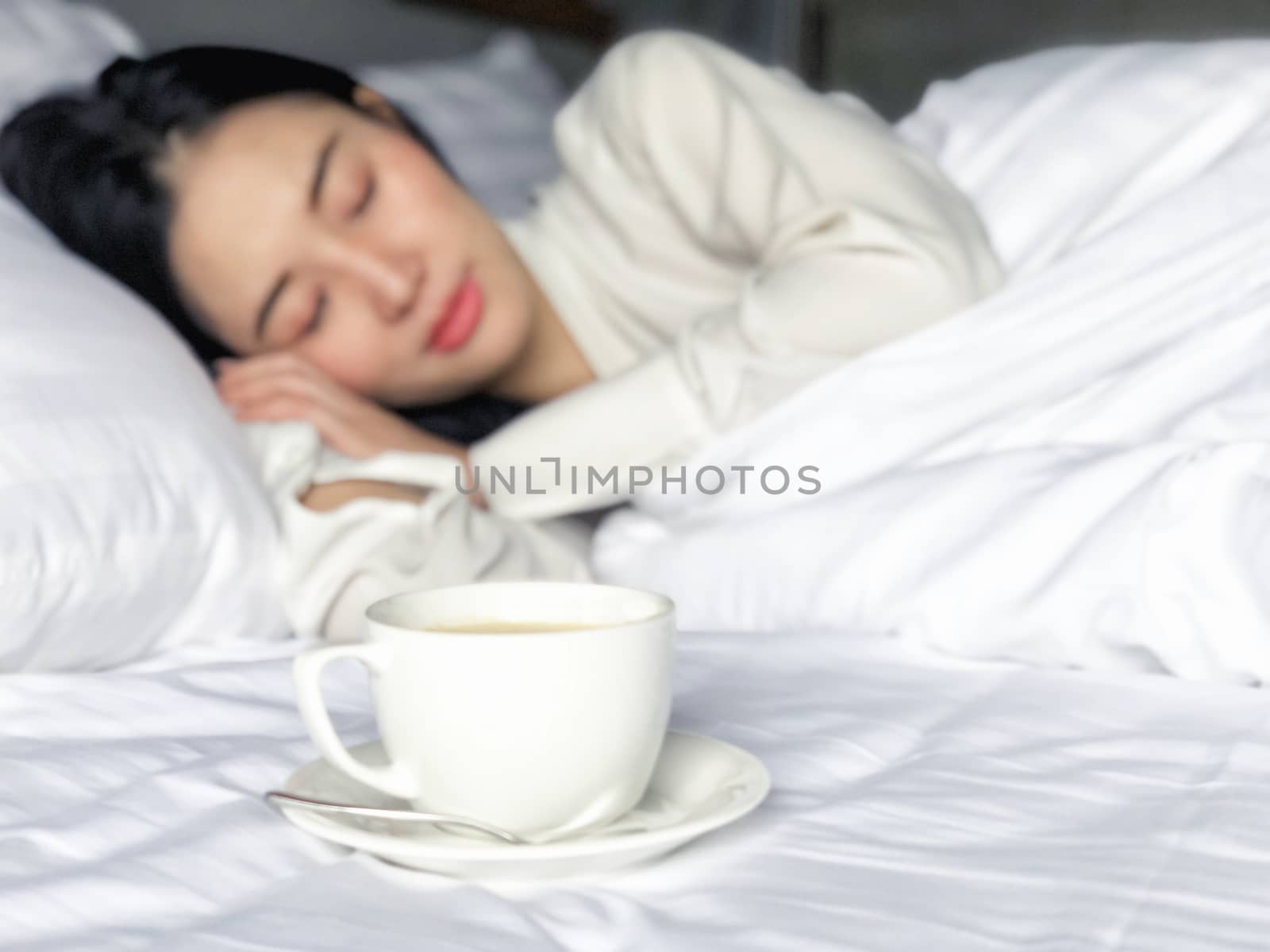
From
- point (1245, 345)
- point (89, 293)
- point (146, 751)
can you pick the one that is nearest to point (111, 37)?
point (89, 293)

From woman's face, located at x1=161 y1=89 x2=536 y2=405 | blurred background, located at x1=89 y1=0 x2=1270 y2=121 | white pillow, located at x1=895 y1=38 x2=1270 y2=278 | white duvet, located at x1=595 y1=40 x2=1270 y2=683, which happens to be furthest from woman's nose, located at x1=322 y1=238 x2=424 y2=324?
blurred background, located at x1=89 y1=0 x2=1270 y2=121

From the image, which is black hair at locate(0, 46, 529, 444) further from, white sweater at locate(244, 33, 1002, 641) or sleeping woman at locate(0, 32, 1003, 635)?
white sweater at locate(244, 33, 1002, 641)

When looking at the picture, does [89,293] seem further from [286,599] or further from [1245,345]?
[1245,345]

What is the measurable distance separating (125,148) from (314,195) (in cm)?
19

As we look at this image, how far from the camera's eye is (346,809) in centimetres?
44

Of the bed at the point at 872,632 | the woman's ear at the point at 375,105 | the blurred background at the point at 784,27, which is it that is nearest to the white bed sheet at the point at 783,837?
the bed at the point at 872,632

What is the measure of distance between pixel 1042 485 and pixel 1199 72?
1.48 feet

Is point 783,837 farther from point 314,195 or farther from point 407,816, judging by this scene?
point 314,195

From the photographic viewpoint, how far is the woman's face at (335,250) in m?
1.11

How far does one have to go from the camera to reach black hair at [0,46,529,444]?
3.74ft

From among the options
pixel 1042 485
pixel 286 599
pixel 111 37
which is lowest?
pixel 286 599

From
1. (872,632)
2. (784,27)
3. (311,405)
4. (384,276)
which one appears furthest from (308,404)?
(784,27)

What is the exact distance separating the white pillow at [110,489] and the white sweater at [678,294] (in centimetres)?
6

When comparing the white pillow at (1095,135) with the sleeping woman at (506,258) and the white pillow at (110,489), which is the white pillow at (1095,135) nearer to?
the sleeping woman at (506,258)
